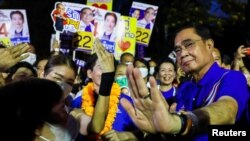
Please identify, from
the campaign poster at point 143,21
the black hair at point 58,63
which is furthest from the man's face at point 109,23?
the black hair at point 58,63

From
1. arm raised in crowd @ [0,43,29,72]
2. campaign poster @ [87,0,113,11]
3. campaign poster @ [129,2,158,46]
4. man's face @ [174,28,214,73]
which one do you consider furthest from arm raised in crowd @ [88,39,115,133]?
campaign poster @ [129,2,158,46]

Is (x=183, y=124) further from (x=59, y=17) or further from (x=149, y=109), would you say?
(x=59, y=17)

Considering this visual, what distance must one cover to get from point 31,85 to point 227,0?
61.1ft

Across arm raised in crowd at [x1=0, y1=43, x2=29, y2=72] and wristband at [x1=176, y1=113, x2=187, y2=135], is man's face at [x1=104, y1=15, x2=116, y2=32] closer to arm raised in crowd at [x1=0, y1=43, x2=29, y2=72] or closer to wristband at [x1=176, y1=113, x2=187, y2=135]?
arm raised in crowd at [x1=0, y1=43, x2=29, y2=72]

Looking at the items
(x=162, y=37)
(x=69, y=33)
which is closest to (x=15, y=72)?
(x=69, y=33)

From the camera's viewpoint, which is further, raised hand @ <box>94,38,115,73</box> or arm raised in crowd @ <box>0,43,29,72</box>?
raised hand @ <box>94,38,115,73</box>

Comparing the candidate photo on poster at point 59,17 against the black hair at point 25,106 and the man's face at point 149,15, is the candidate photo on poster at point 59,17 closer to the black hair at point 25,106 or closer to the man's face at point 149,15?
the man's face at point 149,15

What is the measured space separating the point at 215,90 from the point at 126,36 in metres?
5.31

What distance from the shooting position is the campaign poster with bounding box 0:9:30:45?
8.38 m

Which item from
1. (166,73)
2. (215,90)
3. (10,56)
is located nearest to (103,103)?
(10,56)

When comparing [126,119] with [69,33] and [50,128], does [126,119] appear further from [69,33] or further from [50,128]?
[69,33]

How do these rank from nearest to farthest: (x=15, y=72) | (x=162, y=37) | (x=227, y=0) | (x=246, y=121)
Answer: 1. (x=246, y=121)
2. (x=15, y=72)
3. (x=162, y=37)
4. (x=227, y=0)

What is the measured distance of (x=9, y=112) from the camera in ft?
6.36

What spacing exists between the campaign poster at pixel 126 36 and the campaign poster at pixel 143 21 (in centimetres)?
54
